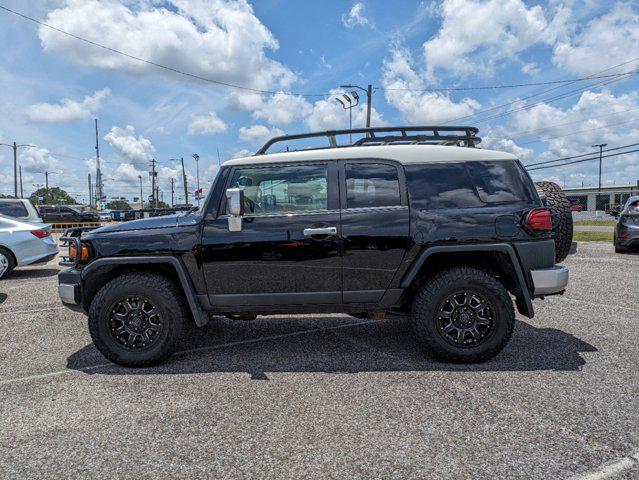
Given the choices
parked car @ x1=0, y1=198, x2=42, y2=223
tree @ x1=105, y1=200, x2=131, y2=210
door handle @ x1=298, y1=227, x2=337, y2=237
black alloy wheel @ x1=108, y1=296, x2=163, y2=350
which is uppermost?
tree @ x1=105, y1=200, x2=131, y2=210

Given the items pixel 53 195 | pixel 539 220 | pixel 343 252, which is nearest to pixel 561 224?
pixel 539 220

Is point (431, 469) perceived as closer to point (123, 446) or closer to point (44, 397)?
point (123, 446)

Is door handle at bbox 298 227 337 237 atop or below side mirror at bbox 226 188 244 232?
below

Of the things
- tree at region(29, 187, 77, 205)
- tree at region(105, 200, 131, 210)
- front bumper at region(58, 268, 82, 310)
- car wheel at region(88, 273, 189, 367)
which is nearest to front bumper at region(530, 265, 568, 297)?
car wheel at region(88, 273, 189, 367)

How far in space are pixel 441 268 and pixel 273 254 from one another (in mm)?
1481

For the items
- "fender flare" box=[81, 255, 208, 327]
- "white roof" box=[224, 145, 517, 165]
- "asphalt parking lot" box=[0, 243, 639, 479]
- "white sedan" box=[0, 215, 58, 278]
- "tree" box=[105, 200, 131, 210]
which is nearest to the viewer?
"asphalt parking lot" box=[0, 243, 639, 479]

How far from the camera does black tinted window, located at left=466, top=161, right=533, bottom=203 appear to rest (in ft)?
12.2

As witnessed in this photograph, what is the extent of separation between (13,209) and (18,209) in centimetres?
9

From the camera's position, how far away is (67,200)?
4427 inches

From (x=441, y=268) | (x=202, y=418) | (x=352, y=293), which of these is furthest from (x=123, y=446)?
(x=441, y=268)

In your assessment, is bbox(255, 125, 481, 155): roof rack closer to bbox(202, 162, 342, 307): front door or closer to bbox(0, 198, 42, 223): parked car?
bbox(202, 162, 342, 307): front door

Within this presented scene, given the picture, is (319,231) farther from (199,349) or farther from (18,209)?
(18,209)

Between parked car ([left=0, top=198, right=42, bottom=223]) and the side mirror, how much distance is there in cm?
752

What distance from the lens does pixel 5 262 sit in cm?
848
